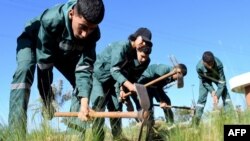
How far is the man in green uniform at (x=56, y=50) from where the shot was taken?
414 centimetres

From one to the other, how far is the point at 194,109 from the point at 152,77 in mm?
2116

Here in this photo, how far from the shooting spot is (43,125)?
3.98 meters

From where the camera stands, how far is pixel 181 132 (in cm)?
488

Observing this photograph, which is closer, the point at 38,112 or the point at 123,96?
the point at 38,112

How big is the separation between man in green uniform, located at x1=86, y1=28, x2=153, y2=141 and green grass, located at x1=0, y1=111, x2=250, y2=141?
483 millimetres

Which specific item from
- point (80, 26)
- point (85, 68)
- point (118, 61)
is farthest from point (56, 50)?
point (118, 61)

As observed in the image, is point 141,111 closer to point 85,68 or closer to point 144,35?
point 85,68

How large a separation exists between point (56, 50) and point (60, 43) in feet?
0.64

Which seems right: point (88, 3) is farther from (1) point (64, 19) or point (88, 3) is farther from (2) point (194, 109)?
(2) point (194, 109)

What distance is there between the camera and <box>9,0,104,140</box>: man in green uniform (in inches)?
163

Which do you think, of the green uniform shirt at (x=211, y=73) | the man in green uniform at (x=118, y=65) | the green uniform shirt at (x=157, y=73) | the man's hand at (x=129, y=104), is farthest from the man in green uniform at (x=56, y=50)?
the green uniform shirt at (x=211, y=73)

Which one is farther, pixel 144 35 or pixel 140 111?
pixel 144 35

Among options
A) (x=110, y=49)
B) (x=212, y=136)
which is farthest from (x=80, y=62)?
(x=110, y=49)

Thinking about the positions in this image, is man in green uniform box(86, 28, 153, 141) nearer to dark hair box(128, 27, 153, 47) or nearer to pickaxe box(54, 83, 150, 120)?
dark hair box(128, 27, 153, 47)
